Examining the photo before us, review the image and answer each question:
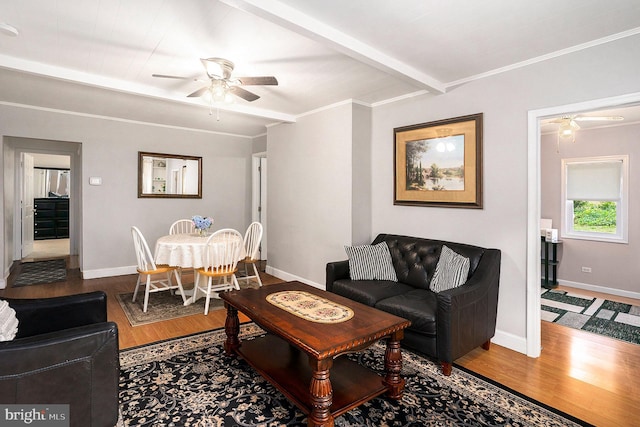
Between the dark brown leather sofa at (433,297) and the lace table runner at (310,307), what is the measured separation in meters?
0.61

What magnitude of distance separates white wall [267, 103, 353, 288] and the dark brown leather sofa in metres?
0.82

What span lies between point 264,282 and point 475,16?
163 inches

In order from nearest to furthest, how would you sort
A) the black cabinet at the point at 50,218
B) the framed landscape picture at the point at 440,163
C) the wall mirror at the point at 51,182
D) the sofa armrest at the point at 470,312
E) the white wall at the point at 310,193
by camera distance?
the sofa armrest at the point at 470,312
the framed landscape picture at the point at 440,163
the white wall at the point at 310,193
the black cabinet at the point at 50,218
the wall mirror at the point at 51,182

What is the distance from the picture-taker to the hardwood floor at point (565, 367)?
216 cm

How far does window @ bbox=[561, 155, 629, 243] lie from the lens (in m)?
4.78

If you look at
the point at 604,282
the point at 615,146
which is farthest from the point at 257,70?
the point at 604,282

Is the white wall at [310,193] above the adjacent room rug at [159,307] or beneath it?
above

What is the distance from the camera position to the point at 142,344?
2.95 m

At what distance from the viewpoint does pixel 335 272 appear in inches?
139

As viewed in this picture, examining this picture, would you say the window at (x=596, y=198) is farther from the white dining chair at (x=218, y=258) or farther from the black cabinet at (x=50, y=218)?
the black cabinet at (x=50, y=218)

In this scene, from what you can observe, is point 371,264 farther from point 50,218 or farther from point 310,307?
point 50,218

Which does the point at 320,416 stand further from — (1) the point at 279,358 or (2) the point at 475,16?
(2) the point at 475,16

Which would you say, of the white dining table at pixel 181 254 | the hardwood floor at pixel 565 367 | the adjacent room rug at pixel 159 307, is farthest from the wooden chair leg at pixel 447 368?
the white dining table at pixel 181 254

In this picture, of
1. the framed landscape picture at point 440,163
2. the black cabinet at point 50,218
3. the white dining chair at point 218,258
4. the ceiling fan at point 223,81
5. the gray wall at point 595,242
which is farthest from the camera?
the black cabinet at point 50,218
